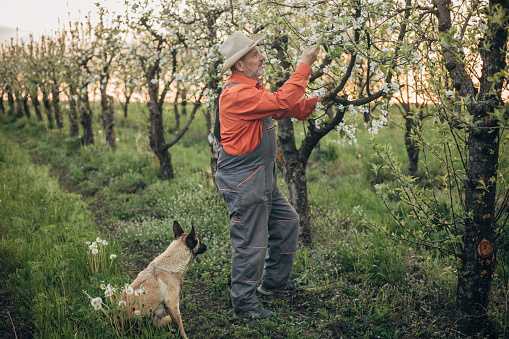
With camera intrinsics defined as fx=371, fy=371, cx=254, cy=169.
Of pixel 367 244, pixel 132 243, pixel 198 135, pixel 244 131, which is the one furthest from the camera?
pixel 198 135

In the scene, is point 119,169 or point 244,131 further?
point 119,169

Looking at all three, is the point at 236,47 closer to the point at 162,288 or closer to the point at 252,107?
the point at 252,107

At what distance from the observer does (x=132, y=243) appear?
5.93 meters

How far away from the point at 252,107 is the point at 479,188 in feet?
6.73

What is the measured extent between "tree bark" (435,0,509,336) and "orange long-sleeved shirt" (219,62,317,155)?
1254 millimetres

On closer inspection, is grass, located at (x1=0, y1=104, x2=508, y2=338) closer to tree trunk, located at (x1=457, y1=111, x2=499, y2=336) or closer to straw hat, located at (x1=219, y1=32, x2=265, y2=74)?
tree trunk, located at (x1=457, y1=111, x2=499, y2=336)

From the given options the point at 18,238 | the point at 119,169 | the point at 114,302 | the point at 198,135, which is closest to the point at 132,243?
the point at 18,238

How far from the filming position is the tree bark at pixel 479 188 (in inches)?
113

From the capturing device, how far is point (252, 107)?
3.49 m

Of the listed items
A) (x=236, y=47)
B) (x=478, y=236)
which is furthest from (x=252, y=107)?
(x=478, y=236)

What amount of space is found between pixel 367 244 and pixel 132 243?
3.60 meters

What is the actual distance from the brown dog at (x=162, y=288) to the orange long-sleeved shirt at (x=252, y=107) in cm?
108

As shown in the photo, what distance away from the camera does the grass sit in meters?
3.54

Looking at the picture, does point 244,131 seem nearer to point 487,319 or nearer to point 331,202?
point 487,319
